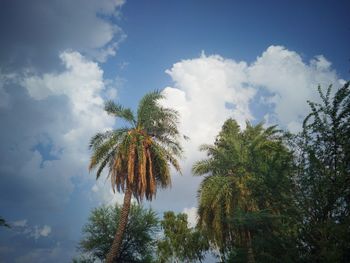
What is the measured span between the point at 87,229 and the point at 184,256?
1243 centimetres

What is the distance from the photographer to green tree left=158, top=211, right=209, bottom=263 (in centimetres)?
3347

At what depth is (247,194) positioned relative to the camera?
1856cm

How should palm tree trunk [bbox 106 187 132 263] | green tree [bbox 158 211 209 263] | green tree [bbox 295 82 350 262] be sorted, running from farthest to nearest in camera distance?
green tree [bbox 158 211 209 263] → palm tree trunk [bbox 106 187 132 263] → green tree [bbox 295 82 350 262]

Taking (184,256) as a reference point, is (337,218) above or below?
below

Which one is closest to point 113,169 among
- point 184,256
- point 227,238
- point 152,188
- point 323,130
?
point 152,188

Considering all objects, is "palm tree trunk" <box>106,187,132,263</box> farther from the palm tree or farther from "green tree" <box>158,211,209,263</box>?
"green tree" <box>158,211,209,263</box>

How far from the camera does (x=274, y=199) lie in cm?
1265

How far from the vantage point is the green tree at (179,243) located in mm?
33469

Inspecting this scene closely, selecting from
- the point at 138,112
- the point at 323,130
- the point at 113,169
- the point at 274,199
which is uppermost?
the point at 138,112

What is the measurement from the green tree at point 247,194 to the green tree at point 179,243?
9.81m

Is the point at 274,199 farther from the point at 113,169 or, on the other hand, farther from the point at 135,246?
the point at 135,246

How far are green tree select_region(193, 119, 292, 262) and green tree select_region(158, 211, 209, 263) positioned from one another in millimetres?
9810

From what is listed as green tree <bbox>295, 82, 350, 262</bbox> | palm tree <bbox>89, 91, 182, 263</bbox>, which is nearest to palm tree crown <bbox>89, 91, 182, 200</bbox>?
palm tree <bbox>89, 91, 182, 263</bbox>

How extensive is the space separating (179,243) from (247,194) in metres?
18.7
